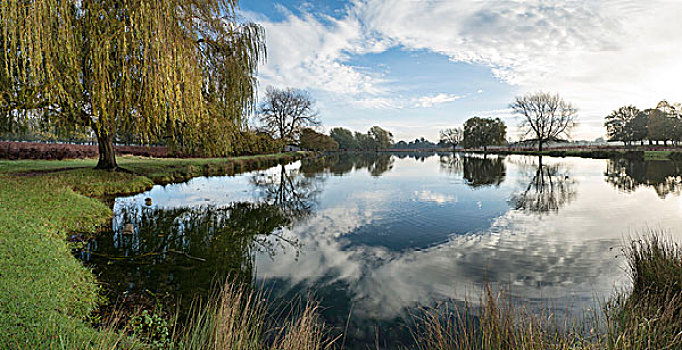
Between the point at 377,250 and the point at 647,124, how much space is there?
8768cm

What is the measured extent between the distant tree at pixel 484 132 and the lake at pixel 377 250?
7917 centimetres

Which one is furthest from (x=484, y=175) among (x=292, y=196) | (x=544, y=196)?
(x=292, y=196)

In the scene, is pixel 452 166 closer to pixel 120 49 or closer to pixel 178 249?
pixel 178 249

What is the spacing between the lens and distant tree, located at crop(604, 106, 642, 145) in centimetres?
7000

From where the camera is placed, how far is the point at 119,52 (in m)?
5.89

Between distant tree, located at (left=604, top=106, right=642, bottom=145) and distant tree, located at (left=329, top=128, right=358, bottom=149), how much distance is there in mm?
81803

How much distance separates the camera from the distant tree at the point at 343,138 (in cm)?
12624

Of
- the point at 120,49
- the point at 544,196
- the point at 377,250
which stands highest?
the point at 120,49

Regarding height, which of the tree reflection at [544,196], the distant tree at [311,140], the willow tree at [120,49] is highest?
the distant tree at [311,140]

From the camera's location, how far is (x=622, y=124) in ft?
242

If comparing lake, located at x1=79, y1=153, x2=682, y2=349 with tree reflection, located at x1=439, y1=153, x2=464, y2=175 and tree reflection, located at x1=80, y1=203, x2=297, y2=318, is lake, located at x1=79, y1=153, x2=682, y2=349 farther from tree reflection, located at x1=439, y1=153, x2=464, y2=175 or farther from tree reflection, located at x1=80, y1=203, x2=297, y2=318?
tree reflection, located at x1=439, y1=153, x2=464, y2=175

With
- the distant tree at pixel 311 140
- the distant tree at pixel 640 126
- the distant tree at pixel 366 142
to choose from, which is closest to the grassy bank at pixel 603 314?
the distant tree at pixel 311 140

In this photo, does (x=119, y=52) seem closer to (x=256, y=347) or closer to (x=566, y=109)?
(x=256, y=347)

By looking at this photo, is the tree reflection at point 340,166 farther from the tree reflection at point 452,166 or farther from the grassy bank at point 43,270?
the grassy bank at point 43,270
